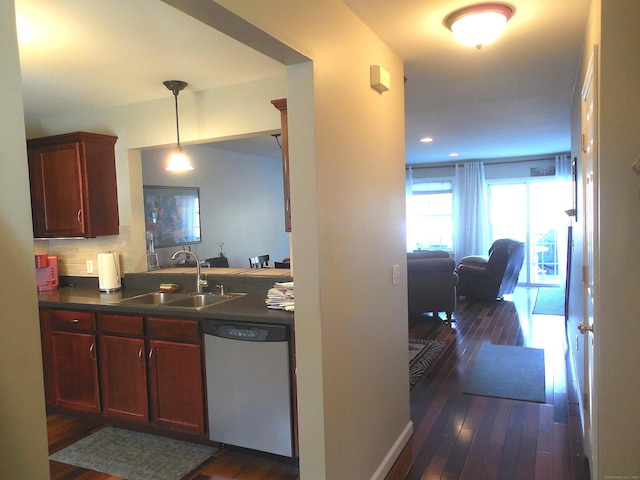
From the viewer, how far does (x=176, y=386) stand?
2828 mm

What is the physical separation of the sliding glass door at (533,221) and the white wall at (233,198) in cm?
430

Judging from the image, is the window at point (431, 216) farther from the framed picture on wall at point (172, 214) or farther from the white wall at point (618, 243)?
the white wall at point (618, 243)

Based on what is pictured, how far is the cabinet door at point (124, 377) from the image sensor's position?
2936mm

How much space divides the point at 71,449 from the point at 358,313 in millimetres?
2148

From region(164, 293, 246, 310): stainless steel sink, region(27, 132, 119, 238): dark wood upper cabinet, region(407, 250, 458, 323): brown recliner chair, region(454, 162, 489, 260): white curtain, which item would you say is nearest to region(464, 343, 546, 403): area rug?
region(407, 250, 458, 323): brown recliner chair

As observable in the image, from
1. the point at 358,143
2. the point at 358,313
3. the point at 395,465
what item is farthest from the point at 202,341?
the point at 358,143

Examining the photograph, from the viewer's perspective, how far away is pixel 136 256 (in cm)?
379

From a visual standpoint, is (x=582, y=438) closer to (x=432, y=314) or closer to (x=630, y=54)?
(x=630, y=54)

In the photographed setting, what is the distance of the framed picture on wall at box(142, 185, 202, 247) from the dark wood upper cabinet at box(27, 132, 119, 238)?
1.22 metres

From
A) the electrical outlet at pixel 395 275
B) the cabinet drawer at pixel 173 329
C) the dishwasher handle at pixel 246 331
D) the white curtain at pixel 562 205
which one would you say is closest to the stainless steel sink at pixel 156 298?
the cabinet drawer at pixel 173 329

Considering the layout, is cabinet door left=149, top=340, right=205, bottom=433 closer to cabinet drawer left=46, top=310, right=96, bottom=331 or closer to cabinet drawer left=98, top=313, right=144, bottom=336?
cabinet drawer left=98, top=313, right=144, bottom=336

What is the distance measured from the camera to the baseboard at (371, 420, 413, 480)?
2398mm

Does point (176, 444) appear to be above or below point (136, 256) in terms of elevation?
below

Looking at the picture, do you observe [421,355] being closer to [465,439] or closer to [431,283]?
[431,283]
